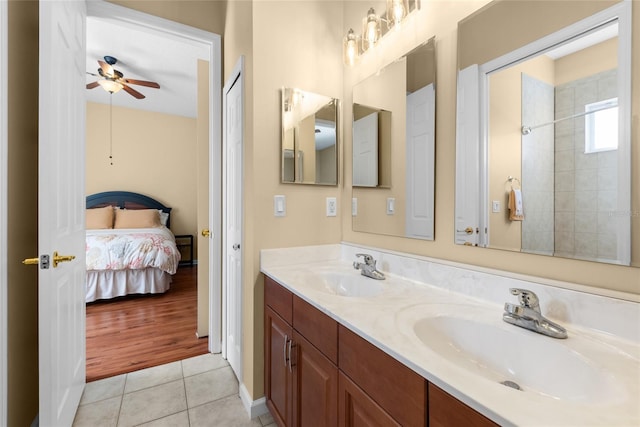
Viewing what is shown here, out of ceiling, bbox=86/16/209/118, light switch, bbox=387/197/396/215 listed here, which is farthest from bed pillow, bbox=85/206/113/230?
light switch, bbox=387/197/396/215

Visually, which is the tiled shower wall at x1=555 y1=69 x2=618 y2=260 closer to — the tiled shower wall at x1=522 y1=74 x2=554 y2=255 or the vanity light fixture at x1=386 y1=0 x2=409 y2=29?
the tiled shower wall at x1=522 y1=74 x2=554 y2=255

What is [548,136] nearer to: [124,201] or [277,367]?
[277,367]

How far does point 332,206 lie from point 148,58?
3.14 m

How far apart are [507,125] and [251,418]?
1.83 metres

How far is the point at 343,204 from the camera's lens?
1878mm

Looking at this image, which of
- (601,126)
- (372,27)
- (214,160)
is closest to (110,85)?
(214,160)

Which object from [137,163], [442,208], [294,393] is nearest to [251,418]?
[294,393]

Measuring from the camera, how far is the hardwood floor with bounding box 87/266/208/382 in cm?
216

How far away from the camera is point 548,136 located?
0.94 m

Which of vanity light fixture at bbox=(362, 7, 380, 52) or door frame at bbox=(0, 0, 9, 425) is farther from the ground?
vanity light fixture at bbox=(362, 7, 380, 52)

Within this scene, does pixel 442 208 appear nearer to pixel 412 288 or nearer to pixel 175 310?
pixel 412 288

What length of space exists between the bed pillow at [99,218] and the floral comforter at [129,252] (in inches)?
31.7

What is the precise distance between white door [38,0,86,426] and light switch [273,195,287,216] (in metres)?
0.94

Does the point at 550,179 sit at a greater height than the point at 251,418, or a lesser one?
greater
